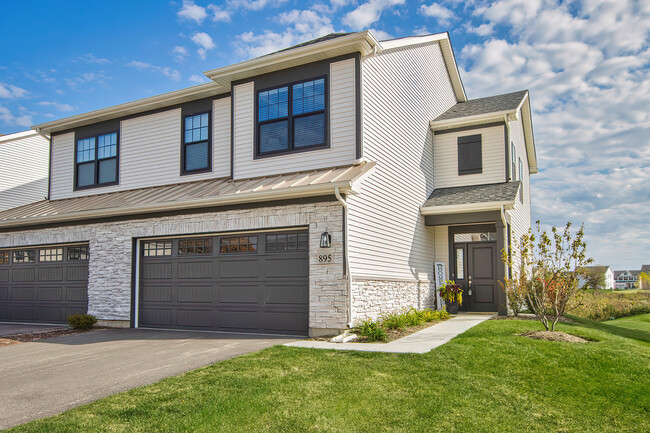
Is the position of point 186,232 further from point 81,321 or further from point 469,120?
point 469,120

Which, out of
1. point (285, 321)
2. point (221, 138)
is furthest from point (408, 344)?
point (221, 138)

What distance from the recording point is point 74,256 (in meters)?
13.5

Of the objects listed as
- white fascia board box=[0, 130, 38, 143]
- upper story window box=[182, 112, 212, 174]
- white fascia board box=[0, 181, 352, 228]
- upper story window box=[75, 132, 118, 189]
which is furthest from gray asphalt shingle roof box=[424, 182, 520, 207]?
white fascia board box=[0, 130, 38, 143]

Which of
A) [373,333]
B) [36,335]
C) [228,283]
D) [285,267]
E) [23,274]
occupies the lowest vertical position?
[36,335]

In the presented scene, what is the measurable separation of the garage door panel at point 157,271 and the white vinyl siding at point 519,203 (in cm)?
1015

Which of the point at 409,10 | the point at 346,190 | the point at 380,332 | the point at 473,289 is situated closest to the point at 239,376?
the point at 380,332

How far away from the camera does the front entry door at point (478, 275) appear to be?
47.9ft

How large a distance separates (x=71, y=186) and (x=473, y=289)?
42.8ft

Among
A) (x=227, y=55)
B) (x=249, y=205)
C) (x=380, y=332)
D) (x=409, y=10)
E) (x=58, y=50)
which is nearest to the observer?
(x=380, y=332)

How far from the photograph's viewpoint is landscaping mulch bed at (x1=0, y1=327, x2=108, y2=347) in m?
10.4

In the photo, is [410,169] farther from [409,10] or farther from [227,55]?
[227,55]

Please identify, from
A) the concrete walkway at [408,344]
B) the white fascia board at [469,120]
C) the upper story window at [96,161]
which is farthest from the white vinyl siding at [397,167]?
the upper story window at [96,161]

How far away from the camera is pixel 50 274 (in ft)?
45.6

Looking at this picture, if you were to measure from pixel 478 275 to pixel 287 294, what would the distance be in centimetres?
718
